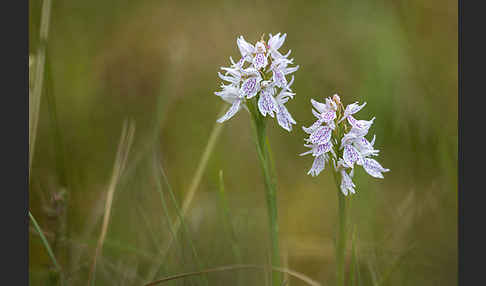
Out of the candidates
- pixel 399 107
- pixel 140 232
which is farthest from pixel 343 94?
pixel 140 232

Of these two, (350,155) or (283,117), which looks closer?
(350,155)

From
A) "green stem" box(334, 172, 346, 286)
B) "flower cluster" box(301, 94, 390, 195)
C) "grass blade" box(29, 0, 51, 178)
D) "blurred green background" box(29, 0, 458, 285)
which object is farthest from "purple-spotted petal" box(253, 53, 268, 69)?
"grass blade" box(29, 0, 51, 178)

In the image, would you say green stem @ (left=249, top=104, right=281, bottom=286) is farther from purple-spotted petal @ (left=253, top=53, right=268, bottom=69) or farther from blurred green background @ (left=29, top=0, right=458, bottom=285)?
blurred green background @ (left=29, top=0, right=458, bottom=285)

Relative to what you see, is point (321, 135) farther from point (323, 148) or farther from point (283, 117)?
point (283, 117)

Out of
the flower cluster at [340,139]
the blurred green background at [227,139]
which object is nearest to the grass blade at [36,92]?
the blurred green background at [227,139]

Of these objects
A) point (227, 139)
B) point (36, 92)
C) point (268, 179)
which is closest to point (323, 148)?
point (268, 179)

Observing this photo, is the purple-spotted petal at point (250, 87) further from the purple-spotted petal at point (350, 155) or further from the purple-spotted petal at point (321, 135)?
the purple-spotted petal at point (350, 155)
